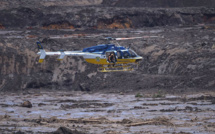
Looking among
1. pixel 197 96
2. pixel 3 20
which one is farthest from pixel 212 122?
pixel 3 20

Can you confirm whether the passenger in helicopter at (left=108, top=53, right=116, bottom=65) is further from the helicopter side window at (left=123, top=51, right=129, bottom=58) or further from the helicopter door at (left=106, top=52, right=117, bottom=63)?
the helicopter side window at (left=123, top=51, right=129, bottom=58)

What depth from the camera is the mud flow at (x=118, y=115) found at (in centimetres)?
1820

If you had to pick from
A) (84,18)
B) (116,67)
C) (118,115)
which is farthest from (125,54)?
(84,18)

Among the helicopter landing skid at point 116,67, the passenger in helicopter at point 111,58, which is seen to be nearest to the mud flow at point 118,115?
the helicopter landing skid at point 116,67

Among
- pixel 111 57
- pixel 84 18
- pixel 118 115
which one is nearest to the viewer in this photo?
pixel 118 115

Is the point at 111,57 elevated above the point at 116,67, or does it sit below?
Result: above

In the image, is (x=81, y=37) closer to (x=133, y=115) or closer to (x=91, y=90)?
(x=91, y=90)

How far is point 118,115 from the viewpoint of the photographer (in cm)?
2323

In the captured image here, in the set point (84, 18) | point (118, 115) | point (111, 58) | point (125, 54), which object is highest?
point (125, 54)

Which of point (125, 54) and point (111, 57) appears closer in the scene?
point (111, 57)

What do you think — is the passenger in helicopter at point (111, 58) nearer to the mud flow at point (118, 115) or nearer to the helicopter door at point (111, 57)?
the helicopter door at point (111, 57)

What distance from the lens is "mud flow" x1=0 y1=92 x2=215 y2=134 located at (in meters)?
18.2

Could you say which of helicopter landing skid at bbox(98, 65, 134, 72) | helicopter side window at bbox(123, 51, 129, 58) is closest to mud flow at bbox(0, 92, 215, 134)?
helicopter landing skid at bbox(98, 65, 134, 72)

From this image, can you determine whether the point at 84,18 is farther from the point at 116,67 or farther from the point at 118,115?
the point at 118,115
